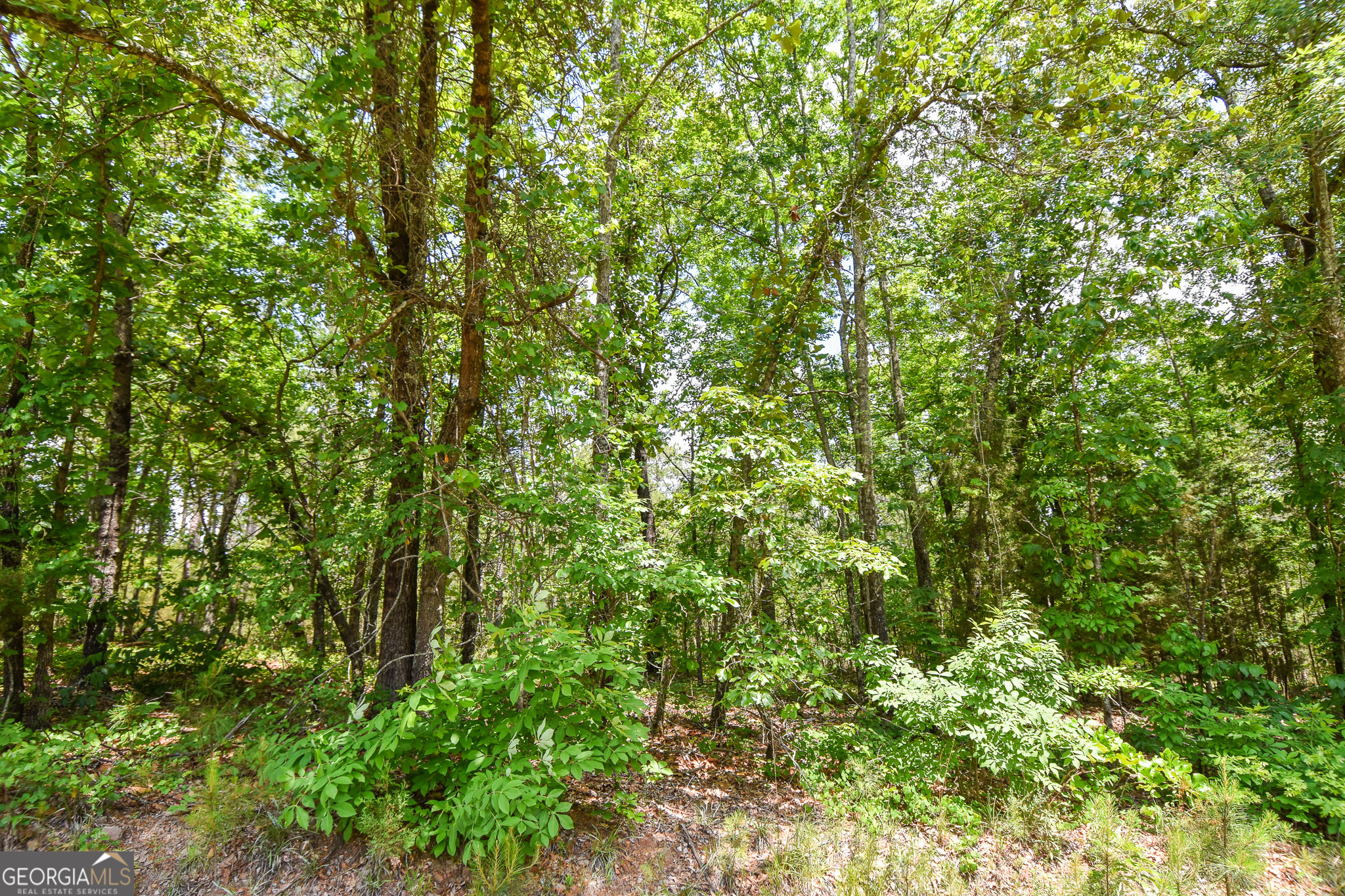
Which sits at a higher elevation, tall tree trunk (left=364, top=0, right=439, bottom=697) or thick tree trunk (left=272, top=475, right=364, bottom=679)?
tall tree trunk (left=364, top=0, right=439, bottom=697)

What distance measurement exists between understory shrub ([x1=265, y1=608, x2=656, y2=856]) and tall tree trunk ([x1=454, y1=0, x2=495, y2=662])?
1.82ft

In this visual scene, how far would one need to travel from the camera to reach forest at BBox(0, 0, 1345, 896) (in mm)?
2893

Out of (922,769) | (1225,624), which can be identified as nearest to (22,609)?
(922,769)

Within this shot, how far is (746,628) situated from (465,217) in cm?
363

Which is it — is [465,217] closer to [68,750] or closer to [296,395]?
[296,395]

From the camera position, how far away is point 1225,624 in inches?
250

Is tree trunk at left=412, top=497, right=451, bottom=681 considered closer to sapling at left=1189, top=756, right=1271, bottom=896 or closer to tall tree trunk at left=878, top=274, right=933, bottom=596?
sapling at left=1189, top=756, right=1271, bottom=896

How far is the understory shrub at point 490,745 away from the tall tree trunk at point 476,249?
1.82 feet

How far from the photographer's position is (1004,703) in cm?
405

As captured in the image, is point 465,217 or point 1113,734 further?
point 1113,734

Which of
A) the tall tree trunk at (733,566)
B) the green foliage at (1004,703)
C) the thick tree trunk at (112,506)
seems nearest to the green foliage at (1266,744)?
the green foliage at (1004,703)

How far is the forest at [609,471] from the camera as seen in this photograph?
289 cm

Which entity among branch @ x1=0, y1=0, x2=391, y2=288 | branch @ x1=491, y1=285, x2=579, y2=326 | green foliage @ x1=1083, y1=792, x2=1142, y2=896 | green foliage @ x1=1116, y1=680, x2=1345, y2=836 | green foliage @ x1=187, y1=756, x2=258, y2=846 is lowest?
green foliage @ x1=1083, y1=792, x2=1142, y2=896

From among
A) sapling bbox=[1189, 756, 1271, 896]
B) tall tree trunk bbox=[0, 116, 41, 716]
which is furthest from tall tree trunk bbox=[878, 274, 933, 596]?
tall tree trunk bbox=[0, 116, 41, 716]
